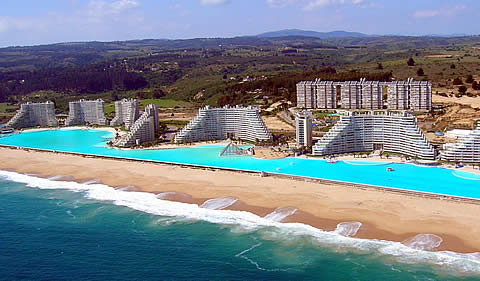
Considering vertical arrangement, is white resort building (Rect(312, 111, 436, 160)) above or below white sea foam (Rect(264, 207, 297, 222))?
above

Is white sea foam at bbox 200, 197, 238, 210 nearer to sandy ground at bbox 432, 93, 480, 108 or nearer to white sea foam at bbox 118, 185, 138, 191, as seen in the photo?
white sea foam at bbox 118, 185, 138, 191

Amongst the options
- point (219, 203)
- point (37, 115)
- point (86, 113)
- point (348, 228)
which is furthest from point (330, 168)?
point (37, 115)

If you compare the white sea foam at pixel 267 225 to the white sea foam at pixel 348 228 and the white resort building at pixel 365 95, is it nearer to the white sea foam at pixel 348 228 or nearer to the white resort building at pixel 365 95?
the white sea foam at pixel 348 228

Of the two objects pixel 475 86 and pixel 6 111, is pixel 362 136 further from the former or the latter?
pixel 6 111

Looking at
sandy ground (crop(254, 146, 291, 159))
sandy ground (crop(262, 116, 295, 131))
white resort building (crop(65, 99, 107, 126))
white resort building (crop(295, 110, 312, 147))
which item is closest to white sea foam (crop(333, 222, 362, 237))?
sandy ground (crop(254, 146, 291, 159))

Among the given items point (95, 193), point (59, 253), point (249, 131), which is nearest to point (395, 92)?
point (249, 131)

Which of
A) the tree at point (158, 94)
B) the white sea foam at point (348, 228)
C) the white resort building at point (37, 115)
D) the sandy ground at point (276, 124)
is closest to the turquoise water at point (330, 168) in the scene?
the white sea foam at point (348, 228)
